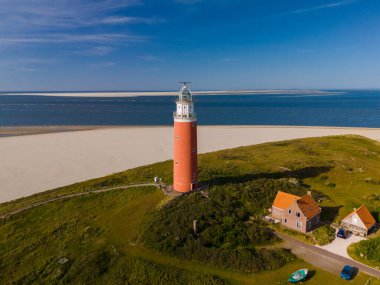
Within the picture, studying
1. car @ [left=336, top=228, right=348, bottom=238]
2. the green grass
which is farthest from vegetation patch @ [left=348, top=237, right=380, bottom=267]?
car @ [left=336, top=228, right=348, bottom=238]

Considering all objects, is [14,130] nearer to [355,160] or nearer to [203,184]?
[203,184]

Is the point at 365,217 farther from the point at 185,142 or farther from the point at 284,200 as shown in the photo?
the point at 185,142

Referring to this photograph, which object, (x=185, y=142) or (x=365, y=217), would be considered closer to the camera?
(x=365, y=217)

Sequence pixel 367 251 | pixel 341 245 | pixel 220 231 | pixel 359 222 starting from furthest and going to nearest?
pixel 359 222
pixel 220 231
pixel 341 245
pixel 367 251

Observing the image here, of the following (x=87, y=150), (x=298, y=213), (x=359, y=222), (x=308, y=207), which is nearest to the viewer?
(x=359, y=222)

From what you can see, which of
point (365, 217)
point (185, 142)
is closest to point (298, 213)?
point (365, 217)

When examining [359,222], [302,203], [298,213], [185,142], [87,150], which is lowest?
[87,150]

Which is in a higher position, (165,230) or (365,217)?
(365,217)

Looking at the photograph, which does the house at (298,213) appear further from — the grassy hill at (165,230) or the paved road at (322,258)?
the grassy hill at (165,230)
